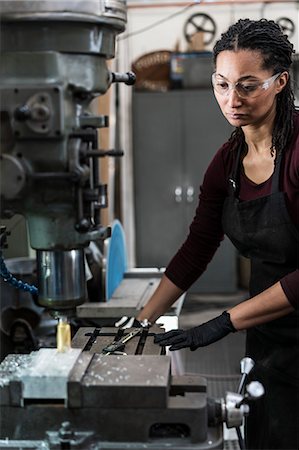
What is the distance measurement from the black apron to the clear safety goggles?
161 mm

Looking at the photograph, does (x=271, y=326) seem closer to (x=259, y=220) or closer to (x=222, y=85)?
(x=259, y=220)

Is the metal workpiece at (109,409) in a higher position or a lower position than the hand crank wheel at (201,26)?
lower

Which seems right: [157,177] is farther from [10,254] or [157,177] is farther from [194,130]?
[10,254]

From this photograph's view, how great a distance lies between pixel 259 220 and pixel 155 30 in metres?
4.35

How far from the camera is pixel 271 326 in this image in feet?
4.83

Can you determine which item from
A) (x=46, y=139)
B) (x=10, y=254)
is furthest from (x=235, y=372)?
(x=46, y=139)

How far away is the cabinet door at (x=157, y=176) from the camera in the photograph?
196 inches

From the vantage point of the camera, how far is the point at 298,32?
5289 millimetres

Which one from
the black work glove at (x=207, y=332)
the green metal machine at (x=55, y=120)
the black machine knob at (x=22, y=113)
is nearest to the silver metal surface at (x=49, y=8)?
the green metal machine at (x=55, y=120)

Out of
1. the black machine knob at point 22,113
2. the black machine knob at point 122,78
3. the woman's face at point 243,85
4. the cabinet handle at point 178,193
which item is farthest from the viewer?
the cabinet handle at point 178,193

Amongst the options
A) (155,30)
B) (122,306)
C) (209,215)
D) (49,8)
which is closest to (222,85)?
(209,215)

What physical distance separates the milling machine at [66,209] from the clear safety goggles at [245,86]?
0.32 metres

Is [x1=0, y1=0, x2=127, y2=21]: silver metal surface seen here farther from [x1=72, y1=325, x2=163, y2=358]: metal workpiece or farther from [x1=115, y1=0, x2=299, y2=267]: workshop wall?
[x1=115, y1=0, x2=299, y2=267]: workshop wall

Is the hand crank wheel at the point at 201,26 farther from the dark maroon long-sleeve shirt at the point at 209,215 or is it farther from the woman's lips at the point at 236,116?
the woman's lips at the point at 236,116
